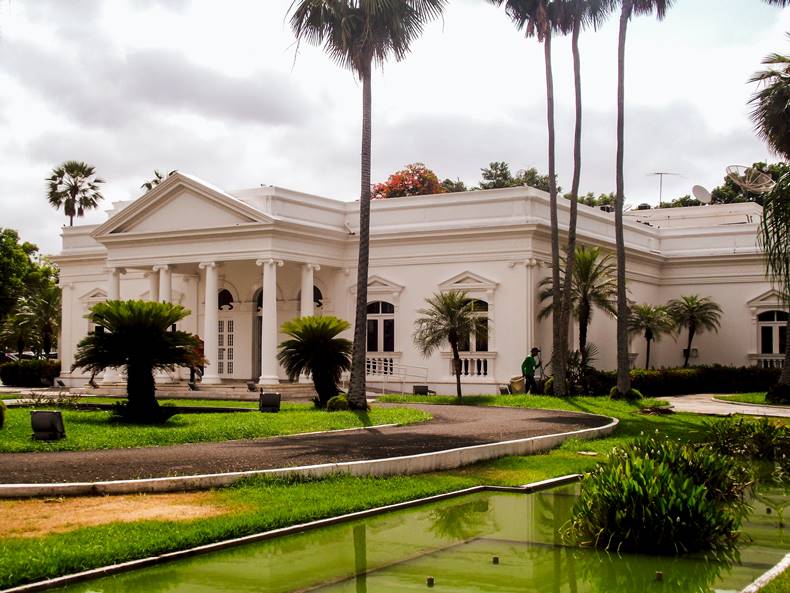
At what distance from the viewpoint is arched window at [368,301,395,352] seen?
108ft

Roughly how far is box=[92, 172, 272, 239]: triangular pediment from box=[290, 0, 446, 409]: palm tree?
8.94 metres

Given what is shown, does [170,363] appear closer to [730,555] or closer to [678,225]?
[730,555]

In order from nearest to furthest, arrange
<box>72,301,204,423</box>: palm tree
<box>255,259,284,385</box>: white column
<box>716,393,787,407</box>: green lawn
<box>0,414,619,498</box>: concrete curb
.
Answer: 1. <box>0,414,619,498</box>: concrete curb
2. <box>72,301,204,423</box>: palm tree
3. <box>716,393,787,407</box>: green lawn
4. <box>255,259,284,385</box>: white column

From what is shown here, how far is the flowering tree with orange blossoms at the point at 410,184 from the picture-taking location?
5491 cm

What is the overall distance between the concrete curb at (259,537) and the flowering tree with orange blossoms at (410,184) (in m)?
42.0

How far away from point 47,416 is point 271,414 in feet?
20.4

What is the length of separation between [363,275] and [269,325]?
8.65 meters

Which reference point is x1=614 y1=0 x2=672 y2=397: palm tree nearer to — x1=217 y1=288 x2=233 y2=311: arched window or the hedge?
the hedge

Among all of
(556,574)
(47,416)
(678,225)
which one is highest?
(678,225)

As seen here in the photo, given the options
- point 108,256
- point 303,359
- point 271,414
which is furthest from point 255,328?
point 271,414

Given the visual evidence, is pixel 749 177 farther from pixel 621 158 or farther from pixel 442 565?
pixel 442 565

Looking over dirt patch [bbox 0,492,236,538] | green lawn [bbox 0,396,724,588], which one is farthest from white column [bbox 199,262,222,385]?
dirt patch [bbox 0,492,236,538]

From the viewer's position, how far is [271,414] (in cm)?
2073

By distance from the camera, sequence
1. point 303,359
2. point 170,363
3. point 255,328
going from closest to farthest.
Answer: point 170,363 → point 303,359 → point 255,328
